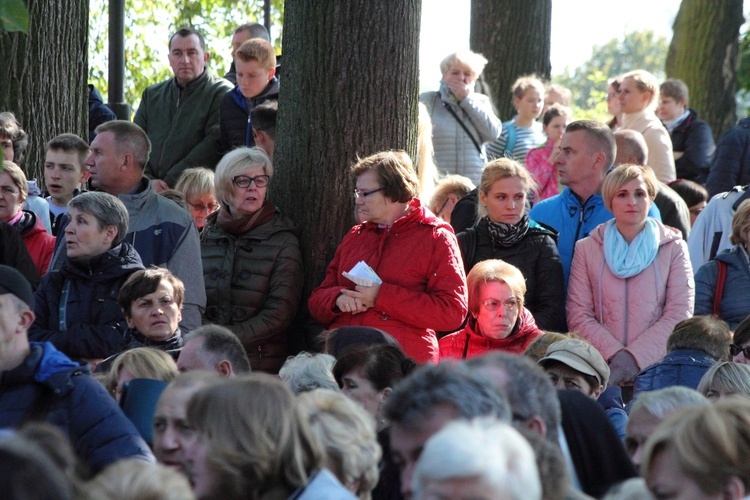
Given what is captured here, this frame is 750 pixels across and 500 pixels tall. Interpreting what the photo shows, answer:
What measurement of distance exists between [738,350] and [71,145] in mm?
4454

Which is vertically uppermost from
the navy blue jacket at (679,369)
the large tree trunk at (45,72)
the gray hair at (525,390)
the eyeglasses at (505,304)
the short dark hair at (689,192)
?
the large tree trunk at (45,72)

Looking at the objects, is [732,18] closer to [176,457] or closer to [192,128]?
[192,128]

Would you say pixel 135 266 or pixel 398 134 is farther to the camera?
pixel 398 134

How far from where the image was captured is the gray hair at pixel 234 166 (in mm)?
7855

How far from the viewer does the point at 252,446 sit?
389cm

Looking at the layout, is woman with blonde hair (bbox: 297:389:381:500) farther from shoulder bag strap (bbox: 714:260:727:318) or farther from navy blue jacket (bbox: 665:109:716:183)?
navy blue jacket (bbox: 665:109:716:183)

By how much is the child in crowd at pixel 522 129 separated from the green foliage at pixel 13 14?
7319mm

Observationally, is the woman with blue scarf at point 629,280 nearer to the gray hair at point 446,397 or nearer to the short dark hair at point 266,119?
the short dark hair at point 266,119

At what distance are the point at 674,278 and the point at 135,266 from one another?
10.6ft

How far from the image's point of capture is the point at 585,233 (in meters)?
8.36

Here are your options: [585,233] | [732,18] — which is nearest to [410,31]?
[585,233]

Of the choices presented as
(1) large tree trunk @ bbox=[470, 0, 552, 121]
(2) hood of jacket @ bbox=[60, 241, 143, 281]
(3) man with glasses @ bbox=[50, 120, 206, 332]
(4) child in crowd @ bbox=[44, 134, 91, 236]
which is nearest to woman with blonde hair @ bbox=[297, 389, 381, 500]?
(2) hood of jacket @ bbox=[60, 241, 143, 281]

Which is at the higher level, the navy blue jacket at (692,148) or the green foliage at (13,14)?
the green foliage at (13,14)

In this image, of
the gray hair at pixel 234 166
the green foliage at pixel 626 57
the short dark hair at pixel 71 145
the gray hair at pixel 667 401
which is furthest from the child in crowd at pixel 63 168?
the green foliage at pixel 626 57
